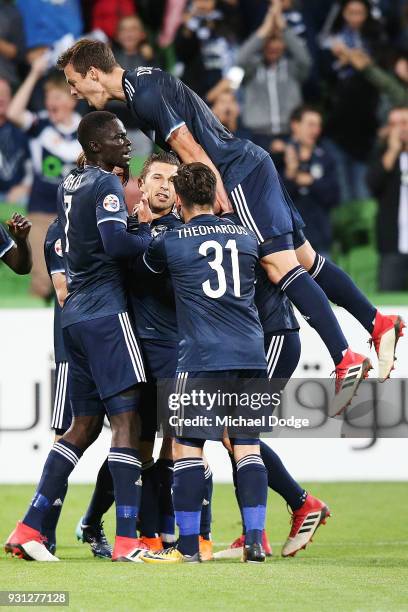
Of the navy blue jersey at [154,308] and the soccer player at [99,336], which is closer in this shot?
the soccer player at [99,336]

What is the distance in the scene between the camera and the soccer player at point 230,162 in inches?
247

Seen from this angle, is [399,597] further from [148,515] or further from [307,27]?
[307,27]

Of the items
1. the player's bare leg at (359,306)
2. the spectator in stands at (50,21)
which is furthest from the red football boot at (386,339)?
the spectator in stands at (50,21)

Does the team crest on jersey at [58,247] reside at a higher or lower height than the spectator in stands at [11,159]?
lower

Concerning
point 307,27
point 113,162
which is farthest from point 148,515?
point 307,27

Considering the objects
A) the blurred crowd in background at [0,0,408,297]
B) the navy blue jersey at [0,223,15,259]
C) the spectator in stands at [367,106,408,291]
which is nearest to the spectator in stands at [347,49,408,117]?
the blurred crowd in background at [0,0,408,297]

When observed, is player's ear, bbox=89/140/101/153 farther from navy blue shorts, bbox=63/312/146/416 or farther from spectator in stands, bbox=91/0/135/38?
spectator in stands, bbox=91/0/135/38

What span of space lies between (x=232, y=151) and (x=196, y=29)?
7548mm

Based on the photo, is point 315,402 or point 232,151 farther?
point 315,402

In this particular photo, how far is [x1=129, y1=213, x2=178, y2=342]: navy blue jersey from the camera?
6574 millimetres

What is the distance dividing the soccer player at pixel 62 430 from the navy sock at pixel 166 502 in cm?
27

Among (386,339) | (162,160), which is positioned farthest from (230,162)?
(386,339)

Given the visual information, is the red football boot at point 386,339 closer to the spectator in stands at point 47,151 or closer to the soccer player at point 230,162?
the soccer player at point 230,162

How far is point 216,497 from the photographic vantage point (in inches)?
372
